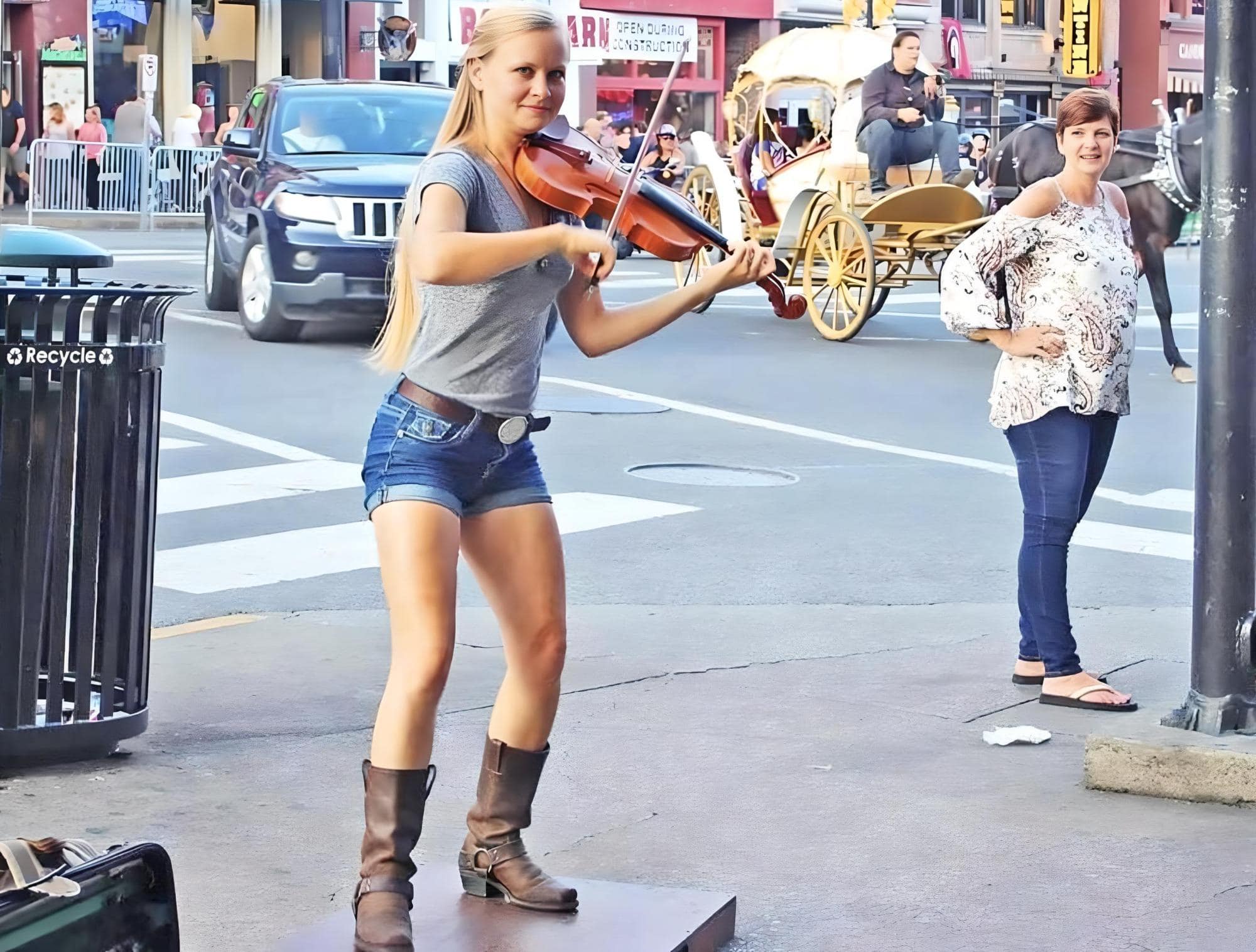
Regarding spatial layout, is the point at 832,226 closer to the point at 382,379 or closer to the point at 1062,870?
the point at 382,379

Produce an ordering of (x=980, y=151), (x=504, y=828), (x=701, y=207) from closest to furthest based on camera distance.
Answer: (x=504, y=828), (x=701, y=207), (x=980, y=151)

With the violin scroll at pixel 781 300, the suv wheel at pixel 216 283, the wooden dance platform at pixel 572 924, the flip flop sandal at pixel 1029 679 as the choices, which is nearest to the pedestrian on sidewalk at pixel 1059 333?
the flip flop sandal at pixel 1029 679

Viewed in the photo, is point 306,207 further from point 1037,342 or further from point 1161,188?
point 1037,342

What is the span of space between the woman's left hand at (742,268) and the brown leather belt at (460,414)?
0.50m

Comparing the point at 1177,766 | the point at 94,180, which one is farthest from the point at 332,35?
the point at 1177,766

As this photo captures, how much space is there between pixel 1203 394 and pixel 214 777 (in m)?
2.72

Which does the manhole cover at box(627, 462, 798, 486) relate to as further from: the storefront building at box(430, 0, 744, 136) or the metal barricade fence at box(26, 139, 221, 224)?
the storefront building at box(430, 0, 744, 136)

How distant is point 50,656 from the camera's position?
548cm

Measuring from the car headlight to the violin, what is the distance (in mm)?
11757

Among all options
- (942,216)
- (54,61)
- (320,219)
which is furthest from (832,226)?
(54,61)

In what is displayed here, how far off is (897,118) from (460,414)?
13939 millimetres

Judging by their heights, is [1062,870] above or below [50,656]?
below

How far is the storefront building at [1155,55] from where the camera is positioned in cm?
5550

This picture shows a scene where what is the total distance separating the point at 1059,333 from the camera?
6.38 metres
